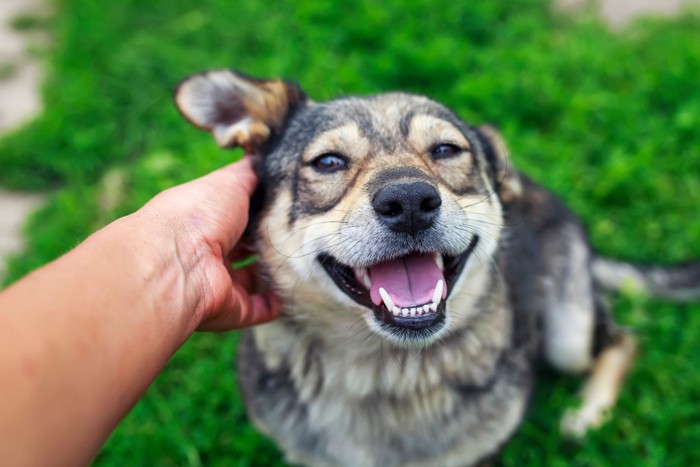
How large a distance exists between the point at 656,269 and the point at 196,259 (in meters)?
3.22

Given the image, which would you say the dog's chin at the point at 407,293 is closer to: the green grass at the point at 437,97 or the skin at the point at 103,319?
the skin at the point at 103,319

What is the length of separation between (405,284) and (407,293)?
0.04m

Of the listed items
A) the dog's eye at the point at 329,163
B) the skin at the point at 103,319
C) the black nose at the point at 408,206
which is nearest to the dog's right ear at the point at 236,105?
the dog's eye at the point at 329,163

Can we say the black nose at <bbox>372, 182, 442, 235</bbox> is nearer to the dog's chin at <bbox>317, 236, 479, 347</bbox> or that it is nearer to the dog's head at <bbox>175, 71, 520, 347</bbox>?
the dog's head at <bbox>175, 71, 520, 347</bbox>

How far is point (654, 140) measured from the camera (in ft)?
16.2

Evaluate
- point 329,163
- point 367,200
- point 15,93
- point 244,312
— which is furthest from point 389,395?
point 15,93

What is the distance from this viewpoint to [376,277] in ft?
7.95

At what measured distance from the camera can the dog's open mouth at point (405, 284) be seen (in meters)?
2.32

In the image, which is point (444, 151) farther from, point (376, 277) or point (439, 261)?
point (376, 277)

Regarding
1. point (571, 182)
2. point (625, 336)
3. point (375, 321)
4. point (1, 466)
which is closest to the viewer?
point (1, 466)

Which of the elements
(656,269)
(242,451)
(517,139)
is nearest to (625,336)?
(656,269)

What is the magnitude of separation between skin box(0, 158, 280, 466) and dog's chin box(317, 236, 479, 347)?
525 mm

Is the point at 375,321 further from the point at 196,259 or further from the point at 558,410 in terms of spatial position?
the point at 558,410

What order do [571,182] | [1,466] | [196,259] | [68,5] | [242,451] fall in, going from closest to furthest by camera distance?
1. [1,466]
2. [196,259]
3. [242,451]
4. [571,182]
5. [68,5]
